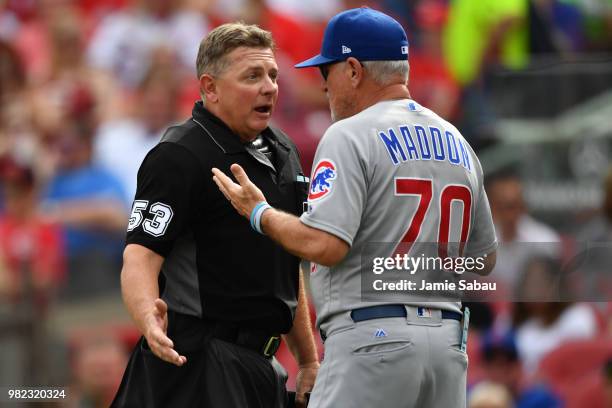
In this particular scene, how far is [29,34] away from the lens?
10.5 metres

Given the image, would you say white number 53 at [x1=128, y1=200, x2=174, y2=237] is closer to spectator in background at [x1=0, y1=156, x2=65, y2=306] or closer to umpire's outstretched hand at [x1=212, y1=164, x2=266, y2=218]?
umpire's outstretched hand at [x1=212, y1=164, x2=266, y2=218]

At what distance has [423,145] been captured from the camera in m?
4.21

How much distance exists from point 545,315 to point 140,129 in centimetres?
355

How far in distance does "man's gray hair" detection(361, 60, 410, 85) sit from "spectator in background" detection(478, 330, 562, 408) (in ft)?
12.2

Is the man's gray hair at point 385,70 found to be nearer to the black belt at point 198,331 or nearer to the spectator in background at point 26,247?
the black belt at point 198,331

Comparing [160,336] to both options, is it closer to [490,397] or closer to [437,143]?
[437,143]

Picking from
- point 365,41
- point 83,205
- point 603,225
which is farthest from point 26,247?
point 365,41

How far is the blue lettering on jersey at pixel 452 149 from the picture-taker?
4.27m

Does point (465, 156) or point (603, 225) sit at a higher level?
point (465, 156)

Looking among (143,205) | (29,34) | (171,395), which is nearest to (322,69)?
(143,205)

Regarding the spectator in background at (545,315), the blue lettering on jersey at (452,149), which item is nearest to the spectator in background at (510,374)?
the spectator in background at (545,315)

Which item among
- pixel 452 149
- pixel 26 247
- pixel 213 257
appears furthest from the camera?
pixel 26 247

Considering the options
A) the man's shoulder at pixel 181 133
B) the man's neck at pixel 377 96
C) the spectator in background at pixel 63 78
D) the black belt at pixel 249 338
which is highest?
the man's neck at pixel 377 96

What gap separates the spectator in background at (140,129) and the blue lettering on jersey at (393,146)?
17.7ft
